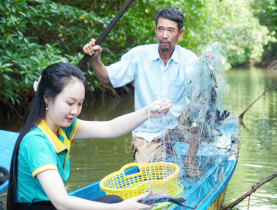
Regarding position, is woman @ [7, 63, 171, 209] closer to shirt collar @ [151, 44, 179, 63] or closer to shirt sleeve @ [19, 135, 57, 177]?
shirt sleeve @ [19, 135, 57, 177]

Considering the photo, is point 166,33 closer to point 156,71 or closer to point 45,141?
point 156,71

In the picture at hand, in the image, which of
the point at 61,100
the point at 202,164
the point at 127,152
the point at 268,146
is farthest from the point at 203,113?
the point at 268,146

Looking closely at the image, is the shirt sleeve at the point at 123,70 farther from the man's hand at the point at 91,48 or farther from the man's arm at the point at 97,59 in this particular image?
the man's hand at the point at 91,48

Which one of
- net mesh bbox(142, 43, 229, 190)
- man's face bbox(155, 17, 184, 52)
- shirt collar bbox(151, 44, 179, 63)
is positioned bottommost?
net mesh bbox(142, 43, 229, 190)

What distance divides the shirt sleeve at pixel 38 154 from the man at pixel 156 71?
1.83 metres

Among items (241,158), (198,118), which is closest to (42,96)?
(198,118)

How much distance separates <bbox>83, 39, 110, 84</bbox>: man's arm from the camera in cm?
379

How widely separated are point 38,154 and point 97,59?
6.17 ft

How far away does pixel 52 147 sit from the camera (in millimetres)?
2381

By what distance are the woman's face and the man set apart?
166 centimetres

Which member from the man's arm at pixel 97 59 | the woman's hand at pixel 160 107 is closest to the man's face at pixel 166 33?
the man's arm at pixel 97 59

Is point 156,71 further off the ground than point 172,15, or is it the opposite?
point 172,15

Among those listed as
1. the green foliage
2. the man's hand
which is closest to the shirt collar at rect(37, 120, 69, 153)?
the man's hand

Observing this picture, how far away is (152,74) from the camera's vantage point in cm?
425
